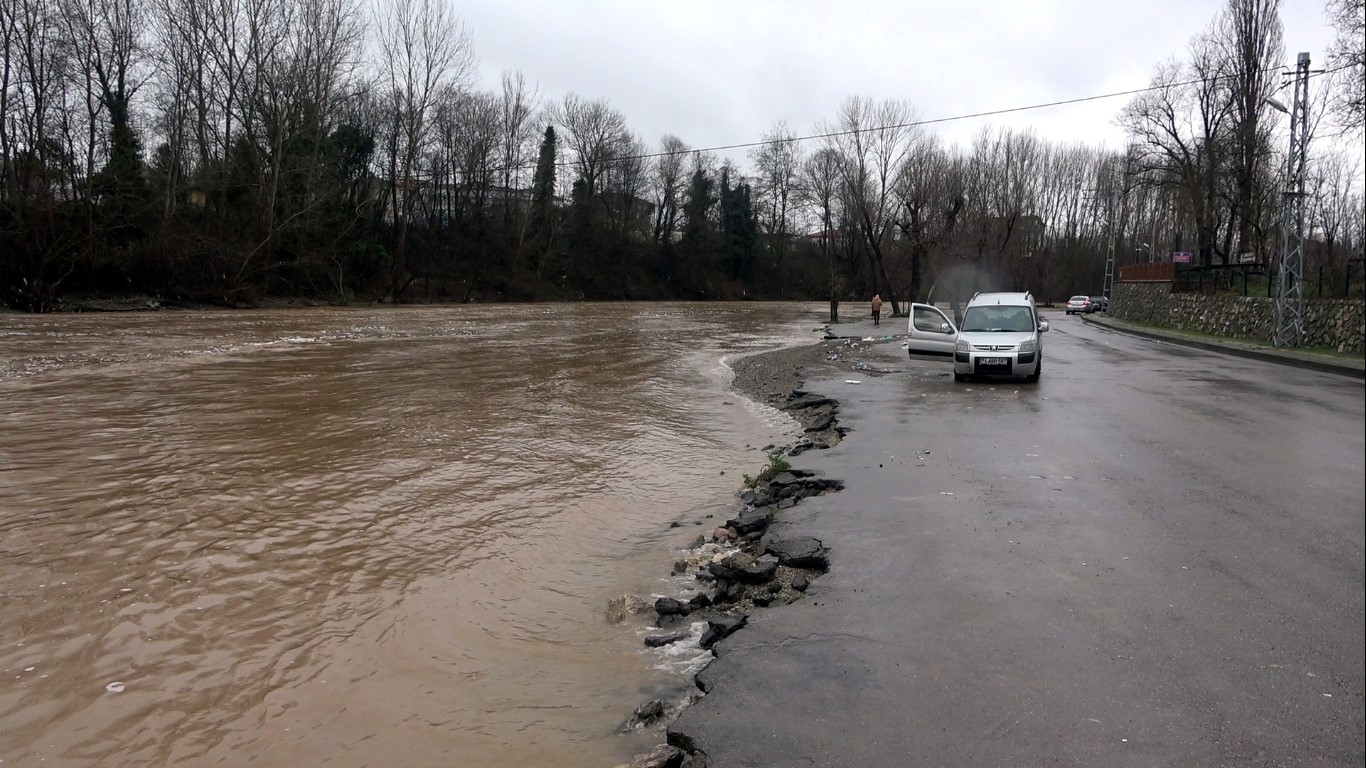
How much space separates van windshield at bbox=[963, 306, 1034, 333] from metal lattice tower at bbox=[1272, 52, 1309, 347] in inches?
166

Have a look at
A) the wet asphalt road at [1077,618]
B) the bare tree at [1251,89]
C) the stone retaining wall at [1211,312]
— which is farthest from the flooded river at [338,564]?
the bare tree at [1251,89]

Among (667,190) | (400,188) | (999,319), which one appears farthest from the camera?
(667,190)

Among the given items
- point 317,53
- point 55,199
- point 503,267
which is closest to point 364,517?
point 55,199

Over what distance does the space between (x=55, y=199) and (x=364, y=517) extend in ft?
135

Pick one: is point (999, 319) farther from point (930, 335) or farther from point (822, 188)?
point (822, 188)

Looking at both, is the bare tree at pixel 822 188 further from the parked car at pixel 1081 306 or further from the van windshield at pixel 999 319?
the van windshield at pixel 999 319

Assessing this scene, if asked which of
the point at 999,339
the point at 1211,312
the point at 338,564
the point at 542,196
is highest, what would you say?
the point at 542,196

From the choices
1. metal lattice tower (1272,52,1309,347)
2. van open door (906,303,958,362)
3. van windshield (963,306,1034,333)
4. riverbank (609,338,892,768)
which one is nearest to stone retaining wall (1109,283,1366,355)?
metal lattice tower (1272,52,1309,347)

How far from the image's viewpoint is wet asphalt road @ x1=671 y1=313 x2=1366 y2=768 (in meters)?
3.27

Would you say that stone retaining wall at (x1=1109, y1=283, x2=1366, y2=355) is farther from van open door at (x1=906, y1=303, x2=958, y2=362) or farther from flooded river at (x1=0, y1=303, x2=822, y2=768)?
flooded river at (x1=0, y1=303, x2=822, y2=768)

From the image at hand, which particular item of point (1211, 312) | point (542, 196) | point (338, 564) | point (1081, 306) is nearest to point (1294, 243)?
point (1211, 312)

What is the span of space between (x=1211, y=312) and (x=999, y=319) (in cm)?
1948

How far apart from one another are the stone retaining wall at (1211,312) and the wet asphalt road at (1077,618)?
4063 millimetres

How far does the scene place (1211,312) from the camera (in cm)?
3083
